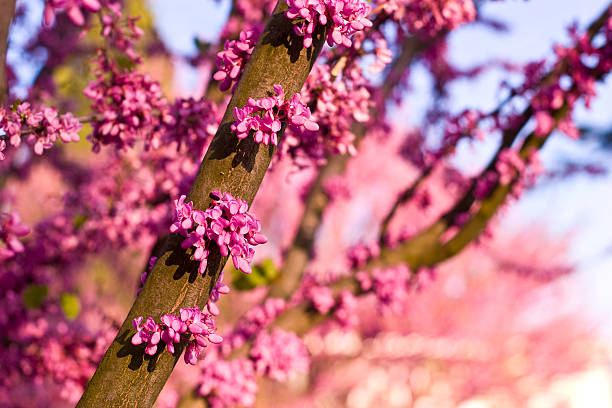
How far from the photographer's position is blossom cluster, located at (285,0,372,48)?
5.20ft

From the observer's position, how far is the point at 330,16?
65.4 inches

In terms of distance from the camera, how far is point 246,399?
3023mm

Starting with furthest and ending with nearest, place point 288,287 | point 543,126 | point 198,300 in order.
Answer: point 288,287, point 543,126, point 198,300

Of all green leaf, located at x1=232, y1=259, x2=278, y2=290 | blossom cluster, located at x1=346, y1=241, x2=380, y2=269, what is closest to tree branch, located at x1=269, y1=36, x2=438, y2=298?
green leaf, located at x1=232, y1=259, x2=278, y2=290

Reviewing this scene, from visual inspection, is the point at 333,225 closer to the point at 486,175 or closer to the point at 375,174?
the point at 375,174

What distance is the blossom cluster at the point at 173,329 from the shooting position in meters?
1.60

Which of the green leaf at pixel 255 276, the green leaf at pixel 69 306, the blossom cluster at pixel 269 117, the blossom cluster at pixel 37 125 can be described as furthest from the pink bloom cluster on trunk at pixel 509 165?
the green leaf at pixel 69 306

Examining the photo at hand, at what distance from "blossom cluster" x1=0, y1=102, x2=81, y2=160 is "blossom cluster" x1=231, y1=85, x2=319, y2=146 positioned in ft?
2.59

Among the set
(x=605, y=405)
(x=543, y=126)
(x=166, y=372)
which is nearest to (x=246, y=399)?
(x=166, y=372)

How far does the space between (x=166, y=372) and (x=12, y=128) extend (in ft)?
3.54

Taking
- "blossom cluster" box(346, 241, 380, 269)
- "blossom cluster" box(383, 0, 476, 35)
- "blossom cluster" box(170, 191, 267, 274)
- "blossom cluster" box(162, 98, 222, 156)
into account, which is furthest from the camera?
"blossom cluster" box(346, 241, 380, 269)

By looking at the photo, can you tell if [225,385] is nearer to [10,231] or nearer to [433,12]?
[10,231]

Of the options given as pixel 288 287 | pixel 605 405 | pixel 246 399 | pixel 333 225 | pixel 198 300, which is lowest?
pixel 198 300

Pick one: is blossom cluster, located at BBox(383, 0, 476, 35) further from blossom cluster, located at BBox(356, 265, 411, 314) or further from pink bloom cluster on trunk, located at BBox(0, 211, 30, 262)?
pink bloom cluster on trunk, located at BBox(0, 211, 30, 262)
